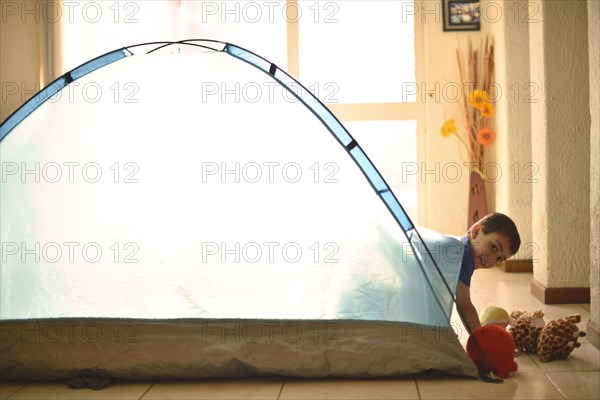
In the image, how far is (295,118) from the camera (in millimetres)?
2402

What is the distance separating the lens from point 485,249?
7.85 ft

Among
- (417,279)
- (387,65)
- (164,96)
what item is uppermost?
(387,65)

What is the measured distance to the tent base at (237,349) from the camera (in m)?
2.25

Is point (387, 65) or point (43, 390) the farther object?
point (387, 65)

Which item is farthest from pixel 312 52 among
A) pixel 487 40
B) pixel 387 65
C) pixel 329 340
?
pixel 329 340

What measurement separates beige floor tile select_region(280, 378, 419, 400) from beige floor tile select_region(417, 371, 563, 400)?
0.16 feet

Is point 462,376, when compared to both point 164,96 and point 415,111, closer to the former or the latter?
point 164,96

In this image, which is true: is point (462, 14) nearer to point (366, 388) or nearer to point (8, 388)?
point (366, 388)

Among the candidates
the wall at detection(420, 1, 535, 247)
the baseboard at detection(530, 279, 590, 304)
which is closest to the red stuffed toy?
the baseboard at detection(530, 279, 590, 304)

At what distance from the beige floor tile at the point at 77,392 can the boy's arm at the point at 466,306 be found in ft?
3.13

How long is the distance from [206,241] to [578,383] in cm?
115

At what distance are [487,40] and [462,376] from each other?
345 cm

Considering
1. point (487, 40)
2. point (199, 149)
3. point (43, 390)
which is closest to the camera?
point (43, 390)

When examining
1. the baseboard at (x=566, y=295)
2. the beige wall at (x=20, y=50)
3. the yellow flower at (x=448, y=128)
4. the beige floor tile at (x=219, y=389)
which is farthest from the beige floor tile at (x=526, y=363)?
the beige wall at (x=20, y=50)
